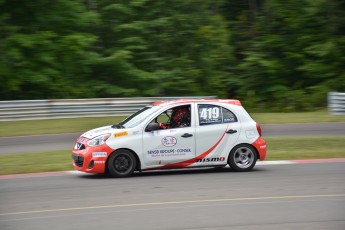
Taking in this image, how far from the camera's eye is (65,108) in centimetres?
2688

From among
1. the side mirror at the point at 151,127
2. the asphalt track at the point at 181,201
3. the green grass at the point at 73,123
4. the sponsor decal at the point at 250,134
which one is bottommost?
the asphalt track at the point at 181,201

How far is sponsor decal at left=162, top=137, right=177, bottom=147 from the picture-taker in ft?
42.4

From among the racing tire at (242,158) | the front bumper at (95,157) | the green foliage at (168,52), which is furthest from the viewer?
the green foliage at (168,52)

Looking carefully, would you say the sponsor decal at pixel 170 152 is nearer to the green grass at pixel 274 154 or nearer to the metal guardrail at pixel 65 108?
the green grass at pixel 274 154

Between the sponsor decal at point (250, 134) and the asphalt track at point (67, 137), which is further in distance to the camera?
the asphalt track at point (67, 137)

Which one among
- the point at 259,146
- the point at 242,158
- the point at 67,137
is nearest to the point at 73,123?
the point at 67,137

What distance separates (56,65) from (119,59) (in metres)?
3.18

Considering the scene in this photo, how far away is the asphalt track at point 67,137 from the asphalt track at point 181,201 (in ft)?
18.1

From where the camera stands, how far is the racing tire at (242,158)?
44.0 ft

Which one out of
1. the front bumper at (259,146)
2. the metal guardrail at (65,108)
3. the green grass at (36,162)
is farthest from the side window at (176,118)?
the metal guardrail at (65,108)

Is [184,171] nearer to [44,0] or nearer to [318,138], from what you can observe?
[318,138]

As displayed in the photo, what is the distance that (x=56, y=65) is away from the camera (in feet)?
102

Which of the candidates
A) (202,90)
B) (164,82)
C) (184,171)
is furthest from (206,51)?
(184,171)

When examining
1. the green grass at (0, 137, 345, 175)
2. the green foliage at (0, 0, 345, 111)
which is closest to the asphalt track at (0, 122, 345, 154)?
the green grass at (0, 137, 345, 175)
